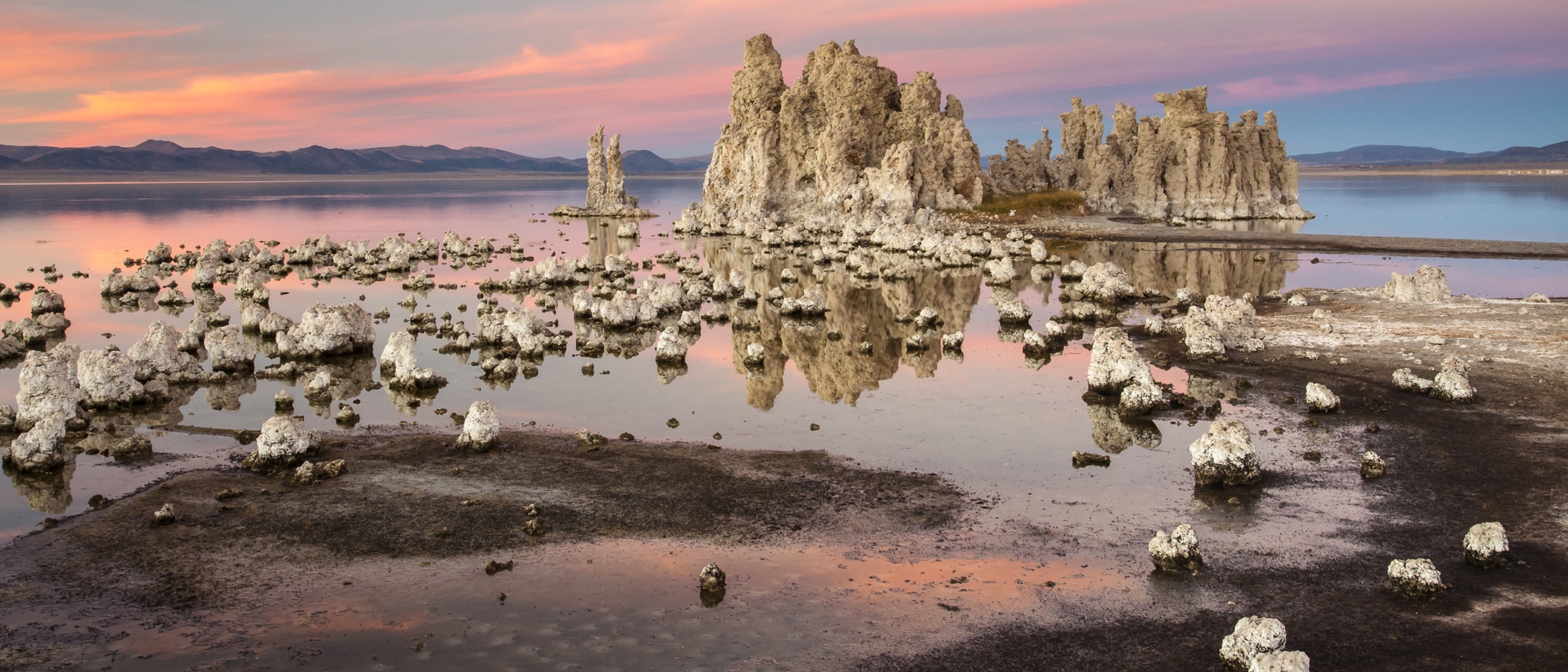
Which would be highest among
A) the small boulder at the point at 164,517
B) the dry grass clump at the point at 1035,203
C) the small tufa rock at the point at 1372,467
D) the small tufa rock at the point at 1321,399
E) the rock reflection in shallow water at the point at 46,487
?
the dry grass clump at the point at 1035,203

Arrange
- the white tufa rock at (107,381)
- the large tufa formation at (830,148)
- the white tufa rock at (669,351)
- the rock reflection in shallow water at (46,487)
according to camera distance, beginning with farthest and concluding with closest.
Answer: the large tufa formation at (830,148)
the white tufa rock at (669,351)
the white tufa rock at (107,381)
the rock reflection in shallow water at (46,487)

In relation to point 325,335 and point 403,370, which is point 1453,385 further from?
point 325,335

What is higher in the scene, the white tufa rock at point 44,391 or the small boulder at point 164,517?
the white tufa rock at point 44,391

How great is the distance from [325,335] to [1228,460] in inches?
905

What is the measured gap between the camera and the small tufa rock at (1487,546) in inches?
532

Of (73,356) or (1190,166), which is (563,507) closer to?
(73,356)

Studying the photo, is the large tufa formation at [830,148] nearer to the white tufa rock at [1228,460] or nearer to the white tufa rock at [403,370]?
the white tufa rock at [403,370]

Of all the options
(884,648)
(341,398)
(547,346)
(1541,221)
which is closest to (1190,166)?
(1541,221)

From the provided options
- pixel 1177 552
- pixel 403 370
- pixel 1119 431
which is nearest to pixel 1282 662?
pixel 1177 552

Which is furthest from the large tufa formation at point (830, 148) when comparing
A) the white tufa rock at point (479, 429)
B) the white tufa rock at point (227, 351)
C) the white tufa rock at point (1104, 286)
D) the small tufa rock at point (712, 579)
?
the small tufa rock at point (712, 579)

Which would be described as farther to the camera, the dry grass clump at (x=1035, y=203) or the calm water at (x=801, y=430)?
the dry grass clump at (x=1035, y=203)

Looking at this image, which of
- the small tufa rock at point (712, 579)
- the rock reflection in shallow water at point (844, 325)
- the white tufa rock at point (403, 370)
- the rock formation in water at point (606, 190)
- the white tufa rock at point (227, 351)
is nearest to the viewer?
the small tufa rock at point (712, 579)

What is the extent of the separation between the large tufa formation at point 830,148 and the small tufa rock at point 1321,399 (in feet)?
180

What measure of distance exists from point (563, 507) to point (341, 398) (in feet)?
34.6
